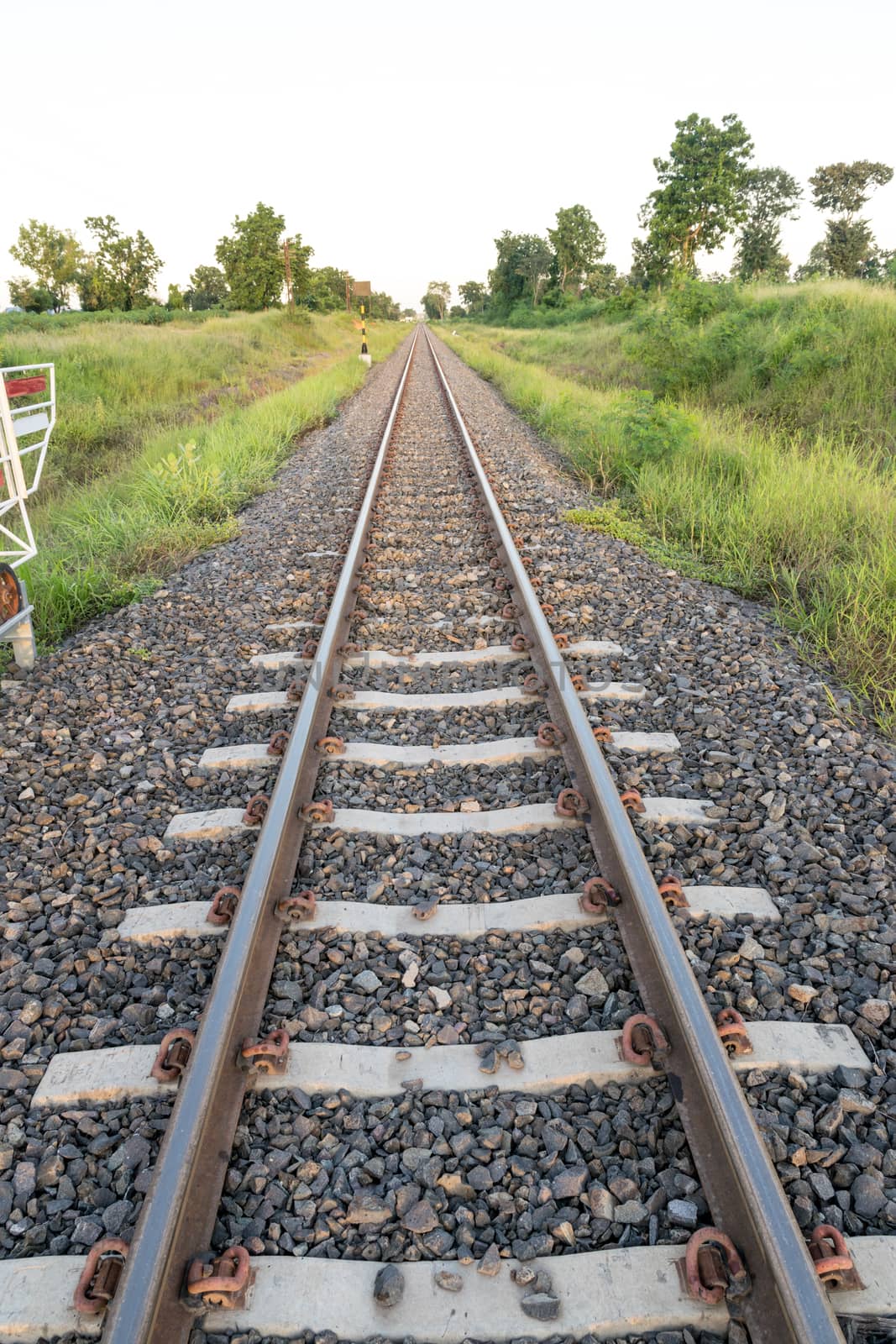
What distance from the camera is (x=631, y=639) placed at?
14.3 ft

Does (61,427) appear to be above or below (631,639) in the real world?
above

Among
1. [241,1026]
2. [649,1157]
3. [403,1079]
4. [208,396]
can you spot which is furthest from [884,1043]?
[208,396]

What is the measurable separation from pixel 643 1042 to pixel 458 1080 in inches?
18.5

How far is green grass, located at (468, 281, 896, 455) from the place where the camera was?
8477 mm

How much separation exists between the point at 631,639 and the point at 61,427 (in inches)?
394

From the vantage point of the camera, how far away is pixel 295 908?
238cm

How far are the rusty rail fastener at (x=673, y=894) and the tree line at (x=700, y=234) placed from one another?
11927 millimetres

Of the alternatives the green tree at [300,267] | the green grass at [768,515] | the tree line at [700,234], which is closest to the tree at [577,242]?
the tree line at [700,234]

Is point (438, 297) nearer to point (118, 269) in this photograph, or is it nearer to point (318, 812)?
point (118, 269)

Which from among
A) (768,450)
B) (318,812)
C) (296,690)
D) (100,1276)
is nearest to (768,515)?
(768,450)

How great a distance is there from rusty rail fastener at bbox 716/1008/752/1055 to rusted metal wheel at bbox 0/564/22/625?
357 centimetres

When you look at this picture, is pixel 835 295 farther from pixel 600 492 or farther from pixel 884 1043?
pixel 884 1043

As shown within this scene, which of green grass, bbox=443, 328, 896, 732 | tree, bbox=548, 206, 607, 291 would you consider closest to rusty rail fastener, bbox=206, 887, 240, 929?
green grass, bbox=443, 328, 896, 732

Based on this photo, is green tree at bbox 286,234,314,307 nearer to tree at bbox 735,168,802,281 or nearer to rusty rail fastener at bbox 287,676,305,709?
tree at bbox 735,168,802,281
